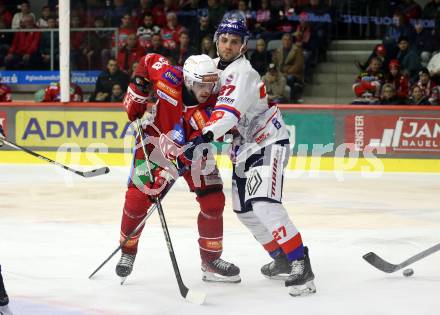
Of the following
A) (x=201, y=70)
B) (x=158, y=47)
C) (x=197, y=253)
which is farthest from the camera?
(x=158, y=47)

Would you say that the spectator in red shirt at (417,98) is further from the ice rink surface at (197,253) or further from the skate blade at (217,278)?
the skate blade at (217,278)

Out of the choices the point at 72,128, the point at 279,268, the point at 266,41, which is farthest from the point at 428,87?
the point at 279,268

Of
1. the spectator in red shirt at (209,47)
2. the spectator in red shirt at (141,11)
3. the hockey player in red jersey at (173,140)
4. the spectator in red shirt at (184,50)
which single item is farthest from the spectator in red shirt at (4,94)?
the hockey player in red jersey at (173,140)

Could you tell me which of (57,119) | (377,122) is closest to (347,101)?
(377,122)

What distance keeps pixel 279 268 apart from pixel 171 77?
1.12 m

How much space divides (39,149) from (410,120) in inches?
163

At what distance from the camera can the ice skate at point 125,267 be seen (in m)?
4.43

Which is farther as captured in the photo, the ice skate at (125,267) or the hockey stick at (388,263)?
the hockey stick at (388,263)

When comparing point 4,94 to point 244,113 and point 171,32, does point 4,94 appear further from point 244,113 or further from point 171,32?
point 244,113

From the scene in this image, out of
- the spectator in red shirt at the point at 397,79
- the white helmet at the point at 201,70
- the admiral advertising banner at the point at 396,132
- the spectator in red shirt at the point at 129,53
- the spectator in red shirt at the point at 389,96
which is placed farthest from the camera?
the spectator in red shirt at the point at 129,53

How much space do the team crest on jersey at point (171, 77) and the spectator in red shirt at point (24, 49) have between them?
828cm

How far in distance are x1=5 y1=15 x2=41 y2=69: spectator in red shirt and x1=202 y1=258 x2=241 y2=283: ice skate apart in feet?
27.2

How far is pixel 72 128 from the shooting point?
1016cm

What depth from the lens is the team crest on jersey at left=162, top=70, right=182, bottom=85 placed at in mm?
4340
